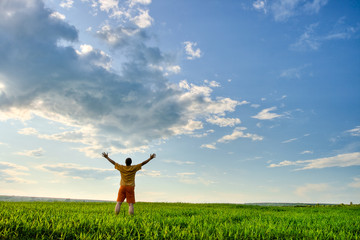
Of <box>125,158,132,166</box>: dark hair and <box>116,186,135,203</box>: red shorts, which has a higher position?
<box>125,158,132,166</box>: dark hair

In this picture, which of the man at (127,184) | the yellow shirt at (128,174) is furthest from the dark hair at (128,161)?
the yellow shirt at (128,174)

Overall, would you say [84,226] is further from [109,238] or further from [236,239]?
[236,239]

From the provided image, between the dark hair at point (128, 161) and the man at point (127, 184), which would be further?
the dark hair at point (128, 161)

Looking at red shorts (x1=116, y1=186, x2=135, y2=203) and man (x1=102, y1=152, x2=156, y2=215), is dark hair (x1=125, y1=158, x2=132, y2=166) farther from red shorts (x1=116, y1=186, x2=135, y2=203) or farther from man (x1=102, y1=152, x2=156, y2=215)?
red shorts (x1=116, y1=186, x2=135, y2=203)

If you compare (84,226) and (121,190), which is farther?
(121,190)

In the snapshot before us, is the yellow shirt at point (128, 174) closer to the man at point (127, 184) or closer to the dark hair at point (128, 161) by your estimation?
the man at point (127, 184)

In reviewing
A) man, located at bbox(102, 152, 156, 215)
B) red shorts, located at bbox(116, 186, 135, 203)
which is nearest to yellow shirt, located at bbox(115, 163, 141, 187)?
man, located at bbox(102, 152, 156, 215)

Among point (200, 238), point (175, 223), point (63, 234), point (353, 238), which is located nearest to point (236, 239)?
point (200, 238)

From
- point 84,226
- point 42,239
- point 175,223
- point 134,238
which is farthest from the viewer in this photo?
point 175,223

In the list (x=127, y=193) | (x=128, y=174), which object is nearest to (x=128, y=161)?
(x=128, y=174)

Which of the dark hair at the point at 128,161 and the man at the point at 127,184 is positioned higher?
the dark hair at the point at 128,161

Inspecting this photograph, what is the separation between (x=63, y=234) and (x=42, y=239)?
560 millimetres

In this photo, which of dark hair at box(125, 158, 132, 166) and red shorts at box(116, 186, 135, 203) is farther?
dark hair at box(125, 158, 132, 166)

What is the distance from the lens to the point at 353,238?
24.4ft
